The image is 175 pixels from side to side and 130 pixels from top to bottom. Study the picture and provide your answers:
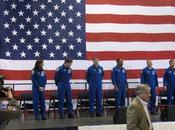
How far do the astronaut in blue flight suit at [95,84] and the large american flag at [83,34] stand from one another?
956 mm

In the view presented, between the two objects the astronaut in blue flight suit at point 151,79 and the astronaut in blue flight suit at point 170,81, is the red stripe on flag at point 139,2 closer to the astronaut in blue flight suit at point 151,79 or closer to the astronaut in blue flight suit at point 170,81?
the astronaut in blue flight suit at point 151,79

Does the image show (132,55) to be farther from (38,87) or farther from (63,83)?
(38,87)

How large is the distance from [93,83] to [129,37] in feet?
8.18

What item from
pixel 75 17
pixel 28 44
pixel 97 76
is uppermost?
pixel 75 17

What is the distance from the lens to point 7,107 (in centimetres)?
580

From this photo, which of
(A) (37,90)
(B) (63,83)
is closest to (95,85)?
(B) (63,83)

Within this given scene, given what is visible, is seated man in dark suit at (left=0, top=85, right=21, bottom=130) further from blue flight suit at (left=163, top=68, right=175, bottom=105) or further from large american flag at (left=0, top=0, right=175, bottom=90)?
blue flight suit at (left=163, top=68, right=175, bottom=105)

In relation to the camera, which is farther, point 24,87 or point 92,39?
point 92,39

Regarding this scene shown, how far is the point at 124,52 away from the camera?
584 inches

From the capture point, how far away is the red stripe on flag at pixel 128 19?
14.5 metres

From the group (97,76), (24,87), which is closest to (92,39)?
(97,76)

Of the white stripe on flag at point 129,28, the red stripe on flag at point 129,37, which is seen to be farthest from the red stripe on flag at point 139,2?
the red stripe on flag at point 129,37

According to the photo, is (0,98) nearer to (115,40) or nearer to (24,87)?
(24,87)

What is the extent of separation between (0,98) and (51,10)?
8248mm
